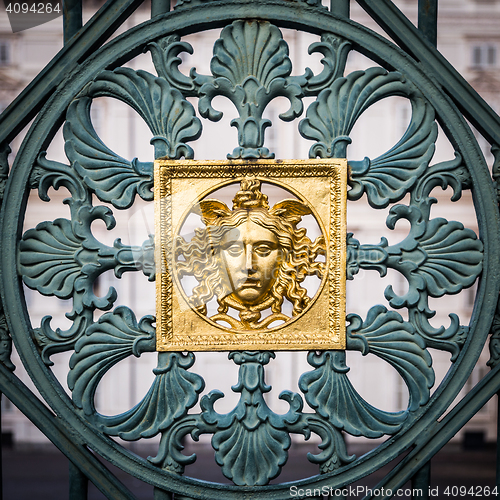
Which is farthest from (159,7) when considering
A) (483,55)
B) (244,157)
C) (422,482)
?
(483,55)

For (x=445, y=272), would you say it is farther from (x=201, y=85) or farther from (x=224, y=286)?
(x=201, y=85)

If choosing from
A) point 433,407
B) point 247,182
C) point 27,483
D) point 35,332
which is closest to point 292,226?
point 247,182

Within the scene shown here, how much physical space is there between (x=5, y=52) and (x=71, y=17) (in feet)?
8.05

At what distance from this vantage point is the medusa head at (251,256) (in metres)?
1.56

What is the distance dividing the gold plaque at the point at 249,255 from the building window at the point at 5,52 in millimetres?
2690

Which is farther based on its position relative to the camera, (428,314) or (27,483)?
(27,483)

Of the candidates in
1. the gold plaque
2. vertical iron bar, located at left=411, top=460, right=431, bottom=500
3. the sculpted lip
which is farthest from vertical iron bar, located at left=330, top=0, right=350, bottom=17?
vertical iron bar, located at left=411, top=460, right=431, bottom=500

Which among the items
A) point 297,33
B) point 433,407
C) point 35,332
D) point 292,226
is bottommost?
point 433,407

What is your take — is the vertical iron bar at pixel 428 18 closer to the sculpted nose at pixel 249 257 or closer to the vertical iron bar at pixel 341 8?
the vertical iron bar at pixel 341 8

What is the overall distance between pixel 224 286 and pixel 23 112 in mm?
795

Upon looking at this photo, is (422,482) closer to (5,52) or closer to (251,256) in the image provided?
(251,256)

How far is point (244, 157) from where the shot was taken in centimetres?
155

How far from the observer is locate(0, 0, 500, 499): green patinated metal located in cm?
156

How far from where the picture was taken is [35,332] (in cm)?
158
